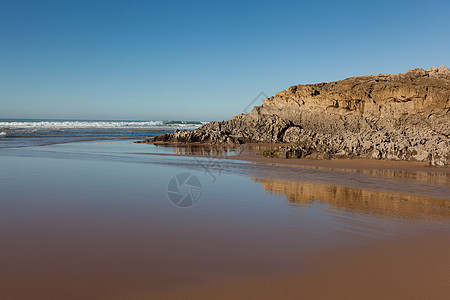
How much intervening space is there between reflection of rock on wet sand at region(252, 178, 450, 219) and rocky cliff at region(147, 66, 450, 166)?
263 inches

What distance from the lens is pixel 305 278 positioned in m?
3.28

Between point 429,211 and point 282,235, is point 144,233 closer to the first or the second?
point 282,235

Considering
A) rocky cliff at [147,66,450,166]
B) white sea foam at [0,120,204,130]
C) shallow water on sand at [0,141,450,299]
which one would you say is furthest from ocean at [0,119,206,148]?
shallow water on sand at [0,141,450,299]

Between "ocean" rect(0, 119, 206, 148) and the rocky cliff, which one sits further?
"ocean" rect(0, 119, 206, 148)

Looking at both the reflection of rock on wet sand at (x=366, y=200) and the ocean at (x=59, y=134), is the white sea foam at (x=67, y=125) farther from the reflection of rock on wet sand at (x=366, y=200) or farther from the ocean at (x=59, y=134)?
the reflection of rock on wet sand at (x=366, y=200)

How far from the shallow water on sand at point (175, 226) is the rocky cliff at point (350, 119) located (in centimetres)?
591

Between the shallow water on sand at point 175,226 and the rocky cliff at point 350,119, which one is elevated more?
the rocky cliff at point 350,119

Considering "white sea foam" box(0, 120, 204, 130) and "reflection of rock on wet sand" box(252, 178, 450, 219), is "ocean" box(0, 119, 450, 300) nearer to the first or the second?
"reflection of rock on wet sand" box(252, 178, 450, 219)

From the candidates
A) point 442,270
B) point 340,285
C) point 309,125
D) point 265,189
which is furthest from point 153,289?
point 309,125

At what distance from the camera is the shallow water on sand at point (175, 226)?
3.28 m

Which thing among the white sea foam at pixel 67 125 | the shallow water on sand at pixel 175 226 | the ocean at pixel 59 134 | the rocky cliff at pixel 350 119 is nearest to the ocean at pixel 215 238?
the shallow water on sand at pixel 175 226

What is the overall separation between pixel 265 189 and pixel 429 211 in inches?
128

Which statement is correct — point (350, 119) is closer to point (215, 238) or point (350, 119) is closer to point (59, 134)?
point (215, 238)

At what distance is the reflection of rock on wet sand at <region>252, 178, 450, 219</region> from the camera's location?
5.78 m
